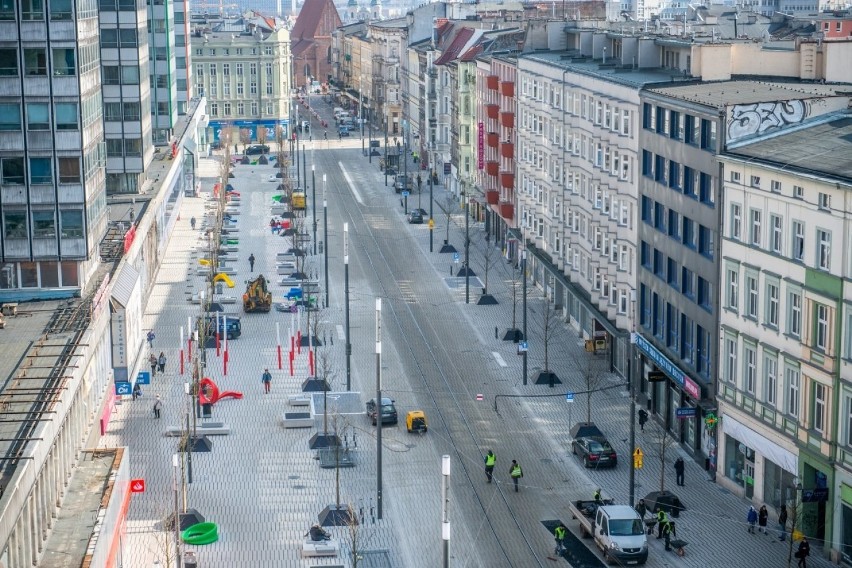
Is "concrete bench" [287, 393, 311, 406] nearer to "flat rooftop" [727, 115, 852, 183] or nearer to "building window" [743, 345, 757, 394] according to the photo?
"building window" [743, 345, 757, 394]

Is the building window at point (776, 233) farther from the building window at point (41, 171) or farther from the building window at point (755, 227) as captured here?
the building window at point (41, 171)

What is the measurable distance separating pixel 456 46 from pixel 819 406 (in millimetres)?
103600

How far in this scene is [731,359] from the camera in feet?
221

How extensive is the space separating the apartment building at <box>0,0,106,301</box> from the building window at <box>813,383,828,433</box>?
36.3 meters

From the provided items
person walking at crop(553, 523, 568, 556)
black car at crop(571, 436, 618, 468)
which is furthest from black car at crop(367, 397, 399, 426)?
person walking at crop(553, 523, 568, 556)

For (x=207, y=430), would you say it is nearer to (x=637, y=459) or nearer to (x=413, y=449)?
(x=413, y=449)

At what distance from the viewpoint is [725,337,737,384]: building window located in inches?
2628

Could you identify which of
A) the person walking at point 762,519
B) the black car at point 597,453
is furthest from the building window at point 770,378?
the black car at point 597,453

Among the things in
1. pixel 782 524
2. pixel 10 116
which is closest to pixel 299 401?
pixel 10 116

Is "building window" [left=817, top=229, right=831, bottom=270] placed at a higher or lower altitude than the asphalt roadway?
higher

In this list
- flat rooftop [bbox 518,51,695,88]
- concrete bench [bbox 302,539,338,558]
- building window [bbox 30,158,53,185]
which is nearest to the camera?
concrete bench [bbox 302,539,338,558]

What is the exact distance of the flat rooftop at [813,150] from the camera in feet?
194

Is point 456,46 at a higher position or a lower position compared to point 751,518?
higher

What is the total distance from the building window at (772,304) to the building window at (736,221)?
145 inches
